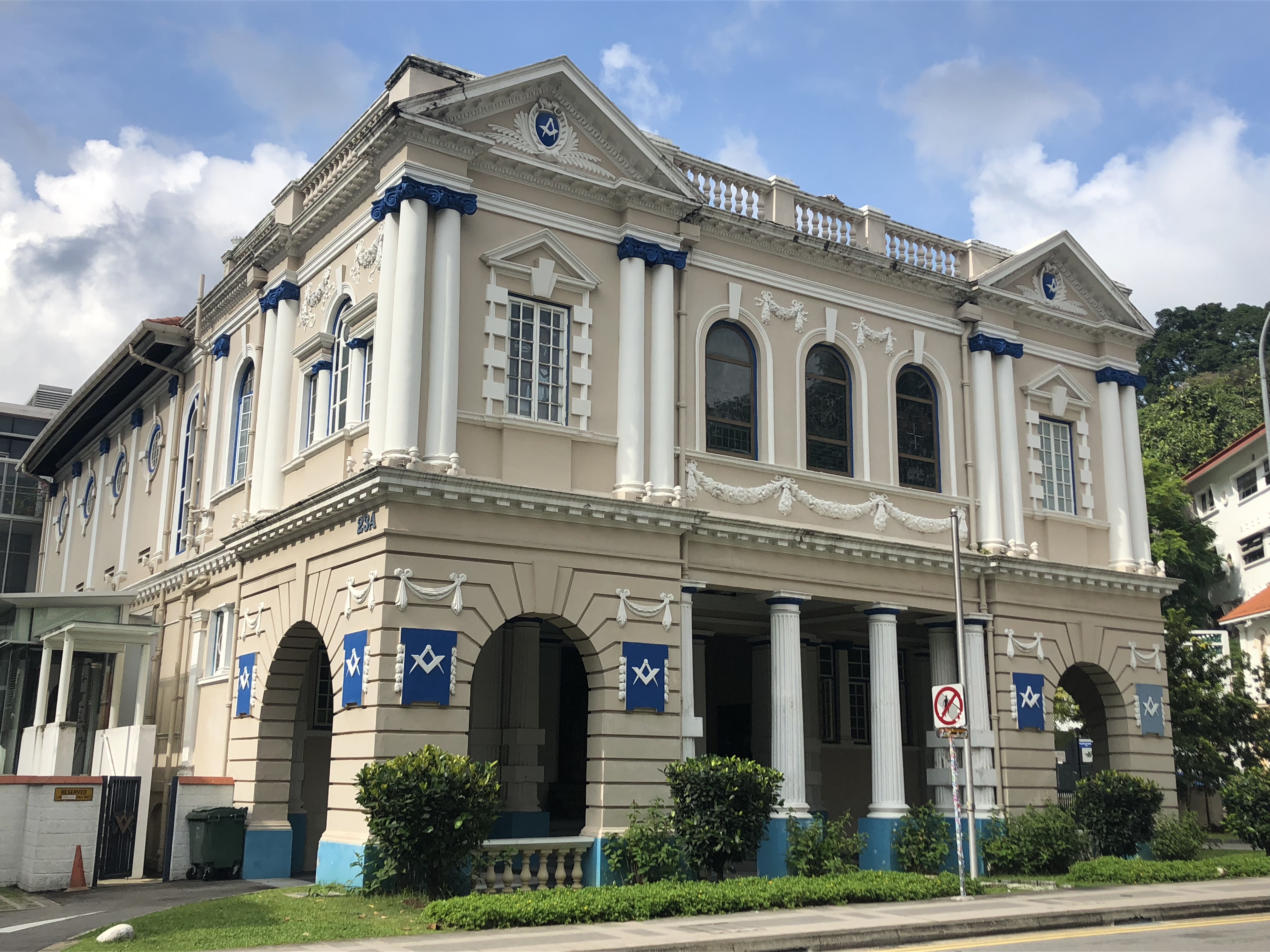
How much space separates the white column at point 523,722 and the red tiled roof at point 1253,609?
30.0 meters

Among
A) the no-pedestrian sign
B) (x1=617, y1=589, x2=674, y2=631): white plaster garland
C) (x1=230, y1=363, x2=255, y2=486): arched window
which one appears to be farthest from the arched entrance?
the no-pedestrian sign

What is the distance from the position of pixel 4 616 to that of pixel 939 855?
19.8 metres

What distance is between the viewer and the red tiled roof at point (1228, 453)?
44.8 m

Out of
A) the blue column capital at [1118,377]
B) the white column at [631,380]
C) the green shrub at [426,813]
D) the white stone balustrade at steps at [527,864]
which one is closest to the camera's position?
the green shrub at [426,813]

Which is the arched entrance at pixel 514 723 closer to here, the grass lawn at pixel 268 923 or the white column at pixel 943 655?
the grass lawn at pixel 268 923

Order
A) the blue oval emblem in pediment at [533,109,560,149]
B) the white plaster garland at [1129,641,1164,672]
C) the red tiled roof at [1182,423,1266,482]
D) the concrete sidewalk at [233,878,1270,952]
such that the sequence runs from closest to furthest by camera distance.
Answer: the concrete sidewalk at [233,878,1270,952]
the blue oval emblem in pediment at [533,109,560,149]
the white plaster garland at [1129,641,1164,672]
the red tiled roof at [1182,423,1266,482]

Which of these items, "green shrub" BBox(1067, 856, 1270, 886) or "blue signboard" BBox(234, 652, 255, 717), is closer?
"green shrub" BBox(1067, 856, 1270, 886)

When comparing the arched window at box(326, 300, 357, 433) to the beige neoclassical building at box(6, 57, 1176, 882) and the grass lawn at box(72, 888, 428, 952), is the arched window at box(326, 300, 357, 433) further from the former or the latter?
the grass lawn at box(72, 888, 428, 952)

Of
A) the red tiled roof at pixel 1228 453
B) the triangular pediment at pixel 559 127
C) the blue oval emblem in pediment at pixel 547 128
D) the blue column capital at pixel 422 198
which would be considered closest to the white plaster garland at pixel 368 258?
the blue column capital at pixel 422 198

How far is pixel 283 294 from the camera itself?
22.5 metres

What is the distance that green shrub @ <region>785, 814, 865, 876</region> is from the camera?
1956 cm

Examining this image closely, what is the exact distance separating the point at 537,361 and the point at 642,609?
13.8ft

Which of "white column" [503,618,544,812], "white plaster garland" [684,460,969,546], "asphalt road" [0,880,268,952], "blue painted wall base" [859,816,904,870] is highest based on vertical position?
"white plaster garland" [684,460,969,546]

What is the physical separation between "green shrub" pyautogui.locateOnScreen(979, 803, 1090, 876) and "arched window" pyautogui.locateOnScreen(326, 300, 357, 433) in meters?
13.2
